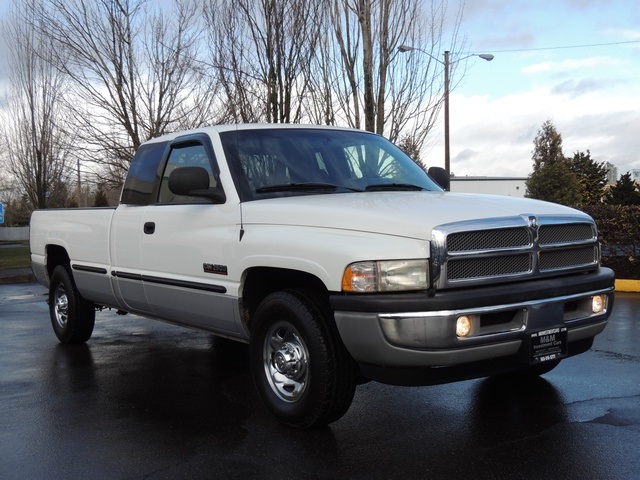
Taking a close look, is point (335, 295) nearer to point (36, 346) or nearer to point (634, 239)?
point (36, 346)

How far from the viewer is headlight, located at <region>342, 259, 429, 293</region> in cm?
380

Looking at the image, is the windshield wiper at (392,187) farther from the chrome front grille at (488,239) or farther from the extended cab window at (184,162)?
the chrome front grille at (488,239)

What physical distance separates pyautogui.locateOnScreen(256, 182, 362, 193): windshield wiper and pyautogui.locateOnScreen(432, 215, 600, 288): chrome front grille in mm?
1274

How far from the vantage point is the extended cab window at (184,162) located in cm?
529

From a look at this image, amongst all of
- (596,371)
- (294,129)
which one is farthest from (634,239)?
(294,129)

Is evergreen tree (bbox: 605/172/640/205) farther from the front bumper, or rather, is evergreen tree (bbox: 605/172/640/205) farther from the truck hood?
the front bumper

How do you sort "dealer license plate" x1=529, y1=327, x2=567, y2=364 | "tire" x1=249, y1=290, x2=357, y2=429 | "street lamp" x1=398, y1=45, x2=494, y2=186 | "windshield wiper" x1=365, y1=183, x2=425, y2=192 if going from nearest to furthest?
"dealer license plate" x1=529, y1=327, x2=567, y2=364, "tire" x1=249, y1=290, x2=357, y2=429, "windshield wiper" x1=365, y1=183, x2=425, y2=192, "street lamp" x1=398, y1=45, x2=494, y2=186

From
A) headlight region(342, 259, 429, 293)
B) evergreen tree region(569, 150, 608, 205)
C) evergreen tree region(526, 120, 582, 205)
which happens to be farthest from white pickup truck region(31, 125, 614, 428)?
evergreen tree region(569, 150, 608, 205)

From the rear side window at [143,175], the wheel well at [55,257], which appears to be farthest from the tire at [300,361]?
the wheel well at [55,257]

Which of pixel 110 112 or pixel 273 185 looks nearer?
pixel 273 185

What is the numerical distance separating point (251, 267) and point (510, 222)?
1.63 meters

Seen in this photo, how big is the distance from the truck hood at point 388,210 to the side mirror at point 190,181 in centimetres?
33

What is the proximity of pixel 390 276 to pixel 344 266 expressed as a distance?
0.26 meters

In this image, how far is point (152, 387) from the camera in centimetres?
563
